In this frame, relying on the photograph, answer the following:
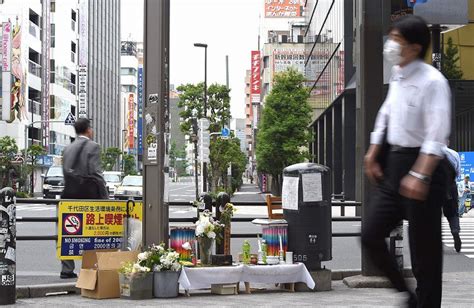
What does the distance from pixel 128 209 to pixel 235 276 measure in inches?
65.1

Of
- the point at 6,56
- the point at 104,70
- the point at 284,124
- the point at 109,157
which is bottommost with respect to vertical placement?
Result: the point at 109,157

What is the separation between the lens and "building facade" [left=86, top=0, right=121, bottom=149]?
10780 centimetres

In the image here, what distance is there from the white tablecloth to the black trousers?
423 centimetres

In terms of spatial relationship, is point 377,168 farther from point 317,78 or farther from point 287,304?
point 317,78

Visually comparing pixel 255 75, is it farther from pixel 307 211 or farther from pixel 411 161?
pixel 411 161

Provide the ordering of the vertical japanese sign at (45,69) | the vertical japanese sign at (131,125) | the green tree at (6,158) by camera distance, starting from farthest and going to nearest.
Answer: the vertical japanese sign at (131,125)
the vertical japanese sign at (45,69)
the green tree at (6,158)

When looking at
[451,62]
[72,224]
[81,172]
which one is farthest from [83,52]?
[72,224]

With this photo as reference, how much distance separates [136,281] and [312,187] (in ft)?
6.96

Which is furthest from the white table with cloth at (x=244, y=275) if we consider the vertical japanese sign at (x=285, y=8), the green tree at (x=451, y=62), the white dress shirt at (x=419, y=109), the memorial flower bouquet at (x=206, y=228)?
the vertical japanese sign at (x=285, y=8)

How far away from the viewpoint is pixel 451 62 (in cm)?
3447

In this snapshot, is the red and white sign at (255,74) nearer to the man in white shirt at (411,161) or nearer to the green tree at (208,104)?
the green tree at (208,104)

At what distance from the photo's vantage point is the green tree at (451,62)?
34.4 m

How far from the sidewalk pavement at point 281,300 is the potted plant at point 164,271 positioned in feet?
0.49

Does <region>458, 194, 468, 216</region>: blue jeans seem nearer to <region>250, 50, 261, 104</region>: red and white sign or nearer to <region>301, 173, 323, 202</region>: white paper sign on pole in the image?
<region>301, 173, 323, 202</region>: white paper sign on pole
